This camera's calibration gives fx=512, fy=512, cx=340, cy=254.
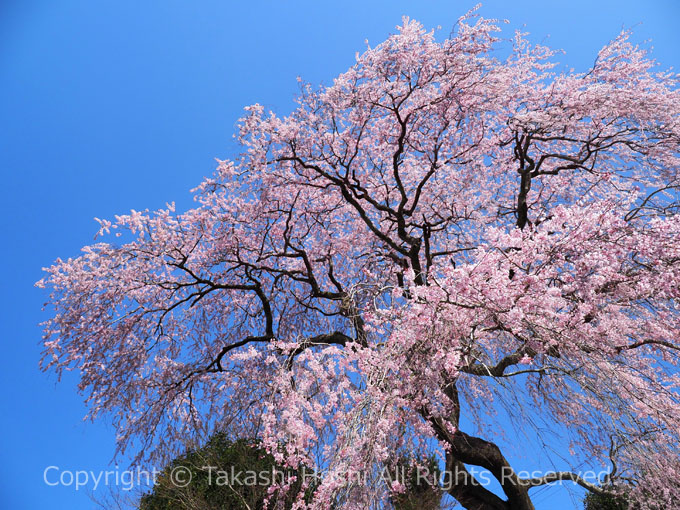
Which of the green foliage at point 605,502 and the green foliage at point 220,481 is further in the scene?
the green foliage at point 605,502

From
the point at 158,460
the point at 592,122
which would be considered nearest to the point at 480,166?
the point at 592,122

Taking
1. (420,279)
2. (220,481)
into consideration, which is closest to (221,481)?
(220,481)

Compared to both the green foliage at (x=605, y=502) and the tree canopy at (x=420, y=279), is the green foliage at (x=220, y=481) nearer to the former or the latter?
the tree canopy at (x=420, y=279)

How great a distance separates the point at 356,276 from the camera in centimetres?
866

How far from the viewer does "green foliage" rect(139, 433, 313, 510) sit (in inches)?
203

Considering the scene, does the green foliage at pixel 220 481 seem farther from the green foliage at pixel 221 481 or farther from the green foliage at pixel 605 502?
the green foliage at pixel 605 502

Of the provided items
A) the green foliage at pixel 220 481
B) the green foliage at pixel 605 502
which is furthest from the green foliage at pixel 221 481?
the green foliage at pixel 605 502

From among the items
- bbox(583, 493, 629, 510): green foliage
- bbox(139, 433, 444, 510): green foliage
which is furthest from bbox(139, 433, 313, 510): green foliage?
bbox(583, 493, 629, 510): green foliage

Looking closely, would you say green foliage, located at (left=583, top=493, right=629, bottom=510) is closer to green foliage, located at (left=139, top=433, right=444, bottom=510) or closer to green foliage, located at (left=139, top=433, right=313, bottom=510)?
green foliage, located at (left=139, top=433, right=444, bottom=510)

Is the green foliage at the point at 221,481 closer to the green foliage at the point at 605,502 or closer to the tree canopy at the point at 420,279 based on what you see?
the tree canopy at the point at 420,279

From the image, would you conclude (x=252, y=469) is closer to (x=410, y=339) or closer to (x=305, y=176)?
(x=410, y=339)

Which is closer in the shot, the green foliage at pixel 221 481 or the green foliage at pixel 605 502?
the green foliage at pixel 221 481

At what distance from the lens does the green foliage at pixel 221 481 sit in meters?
5.16

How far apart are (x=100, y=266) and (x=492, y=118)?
6.10m
